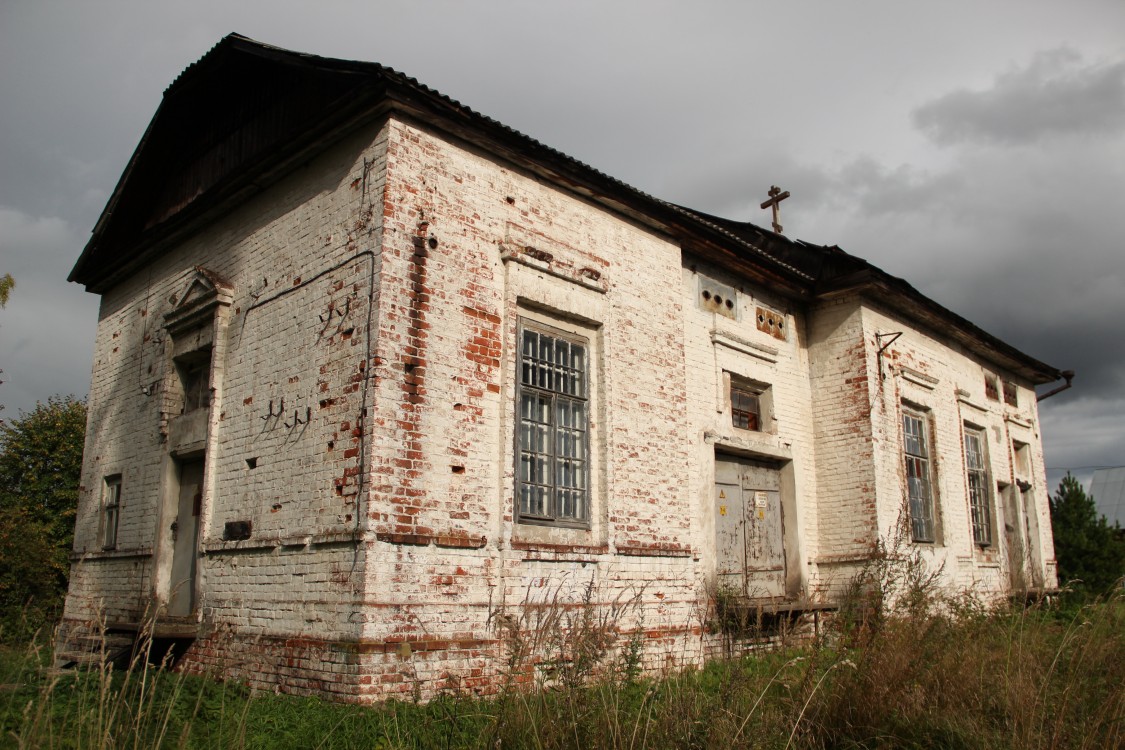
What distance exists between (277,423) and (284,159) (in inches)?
101

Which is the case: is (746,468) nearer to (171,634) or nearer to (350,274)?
(350,274)

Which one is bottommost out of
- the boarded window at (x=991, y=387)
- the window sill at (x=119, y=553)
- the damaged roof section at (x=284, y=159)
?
the window sill at (x=119, y=553)

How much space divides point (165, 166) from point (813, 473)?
9370 millimetres

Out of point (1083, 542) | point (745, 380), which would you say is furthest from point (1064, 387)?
point (745, 380)

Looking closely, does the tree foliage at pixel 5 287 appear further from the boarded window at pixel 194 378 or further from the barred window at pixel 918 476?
the barred window at pixel 918 476

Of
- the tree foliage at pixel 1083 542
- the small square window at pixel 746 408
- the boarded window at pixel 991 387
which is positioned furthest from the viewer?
the tree foliage at pixel 1083 542

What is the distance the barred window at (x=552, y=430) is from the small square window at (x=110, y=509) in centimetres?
532

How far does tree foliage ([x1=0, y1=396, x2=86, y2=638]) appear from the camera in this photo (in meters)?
13.1

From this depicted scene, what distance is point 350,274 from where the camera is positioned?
692 cm

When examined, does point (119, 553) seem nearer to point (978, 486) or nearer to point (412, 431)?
point (412, 431)

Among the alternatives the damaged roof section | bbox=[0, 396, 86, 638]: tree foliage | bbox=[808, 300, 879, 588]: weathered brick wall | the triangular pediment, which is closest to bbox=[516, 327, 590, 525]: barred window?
the damaged roof section

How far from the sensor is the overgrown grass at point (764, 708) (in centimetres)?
384

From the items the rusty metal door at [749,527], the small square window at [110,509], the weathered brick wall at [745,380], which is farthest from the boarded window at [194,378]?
the rusty metal door at [749,527]

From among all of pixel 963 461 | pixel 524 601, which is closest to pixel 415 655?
pixel 524 601
